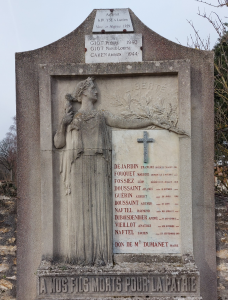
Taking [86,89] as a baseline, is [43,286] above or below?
below

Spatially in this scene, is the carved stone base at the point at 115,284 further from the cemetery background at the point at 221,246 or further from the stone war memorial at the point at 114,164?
the cemetery background at the point at 221,246

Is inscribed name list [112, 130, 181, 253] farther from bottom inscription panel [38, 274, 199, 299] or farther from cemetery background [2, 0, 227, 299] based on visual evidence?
cemetery background [2, 0, 227, 299]

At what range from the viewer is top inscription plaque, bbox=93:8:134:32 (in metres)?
4.84

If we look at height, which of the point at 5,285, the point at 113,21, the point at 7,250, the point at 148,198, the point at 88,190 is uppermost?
the point at 113,21

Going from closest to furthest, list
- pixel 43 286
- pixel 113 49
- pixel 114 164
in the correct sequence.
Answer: pixel 43 286, pixel 114 164, pixel 113 49

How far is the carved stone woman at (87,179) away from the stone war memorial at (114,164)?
14 mm

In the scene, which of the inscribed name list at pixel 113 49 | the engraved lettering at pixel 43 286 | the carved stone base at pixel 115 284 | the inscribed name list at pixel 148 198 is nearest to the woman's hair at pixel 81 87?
the inscribed name list at pixel 113 49

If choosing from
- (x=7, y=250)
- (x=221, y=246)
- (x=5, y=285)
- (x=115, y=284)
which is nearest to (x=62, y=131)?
(x=7, y=250)

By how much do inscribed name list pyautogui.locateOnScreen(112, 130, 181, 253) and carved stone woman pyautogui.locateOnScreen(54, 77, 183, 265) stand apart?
17 centimetres

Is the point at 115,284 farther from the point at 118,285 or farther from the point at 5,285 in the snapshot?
the point at 5,285

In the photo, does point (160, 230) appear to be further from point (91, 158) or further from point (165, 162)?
point (91, 158)

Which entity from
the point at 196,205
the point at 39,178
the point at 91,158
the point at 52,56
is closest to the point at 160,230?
the point at 196,205

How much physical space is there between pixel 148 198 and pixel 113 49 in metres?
2.24

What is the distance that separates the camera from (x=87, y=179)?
4.53m
